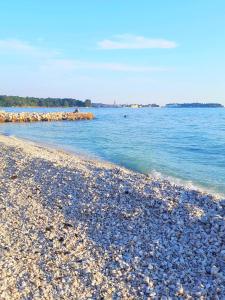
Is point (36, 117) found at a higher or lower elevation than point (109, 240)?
higher

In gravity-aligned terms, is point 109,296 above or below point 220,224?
below

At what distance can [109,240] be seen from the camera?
9562mm

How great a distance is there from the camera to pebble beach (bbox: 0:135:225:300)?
24.9 feet

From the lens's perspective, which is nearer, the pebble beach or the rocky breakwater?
the pebble beach

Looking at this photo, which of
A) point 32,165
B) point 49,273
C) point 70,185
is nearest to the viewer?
point 49,273

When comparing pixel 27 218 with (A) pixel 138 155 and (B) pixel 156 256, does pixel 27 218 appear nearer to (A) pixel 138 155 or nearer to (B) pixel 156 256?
(B) pixel 156 256

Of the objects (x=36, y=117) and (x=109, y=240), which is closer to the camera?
(x=109, y=240)

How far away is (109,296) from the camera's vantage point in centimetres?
732

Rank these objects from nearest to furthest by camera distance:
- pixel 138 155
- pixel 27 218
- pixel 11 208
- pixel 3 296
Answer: pixel 3 296, pixel 27 218, pixel 11 208, pixel 138 155

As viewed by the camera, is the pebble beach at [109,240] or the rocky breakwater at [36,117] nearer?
the pebble beach at [109,240]

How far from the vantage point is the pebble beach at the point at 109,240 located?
24.9 ft

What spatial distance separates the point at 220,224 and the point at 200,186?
27.4 feet

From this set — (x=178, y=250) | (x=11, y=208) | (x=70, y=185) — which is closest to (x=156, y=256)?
(x=178, y=250)

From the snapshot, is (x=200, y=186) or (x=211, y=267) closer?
(x=211, y=267)
